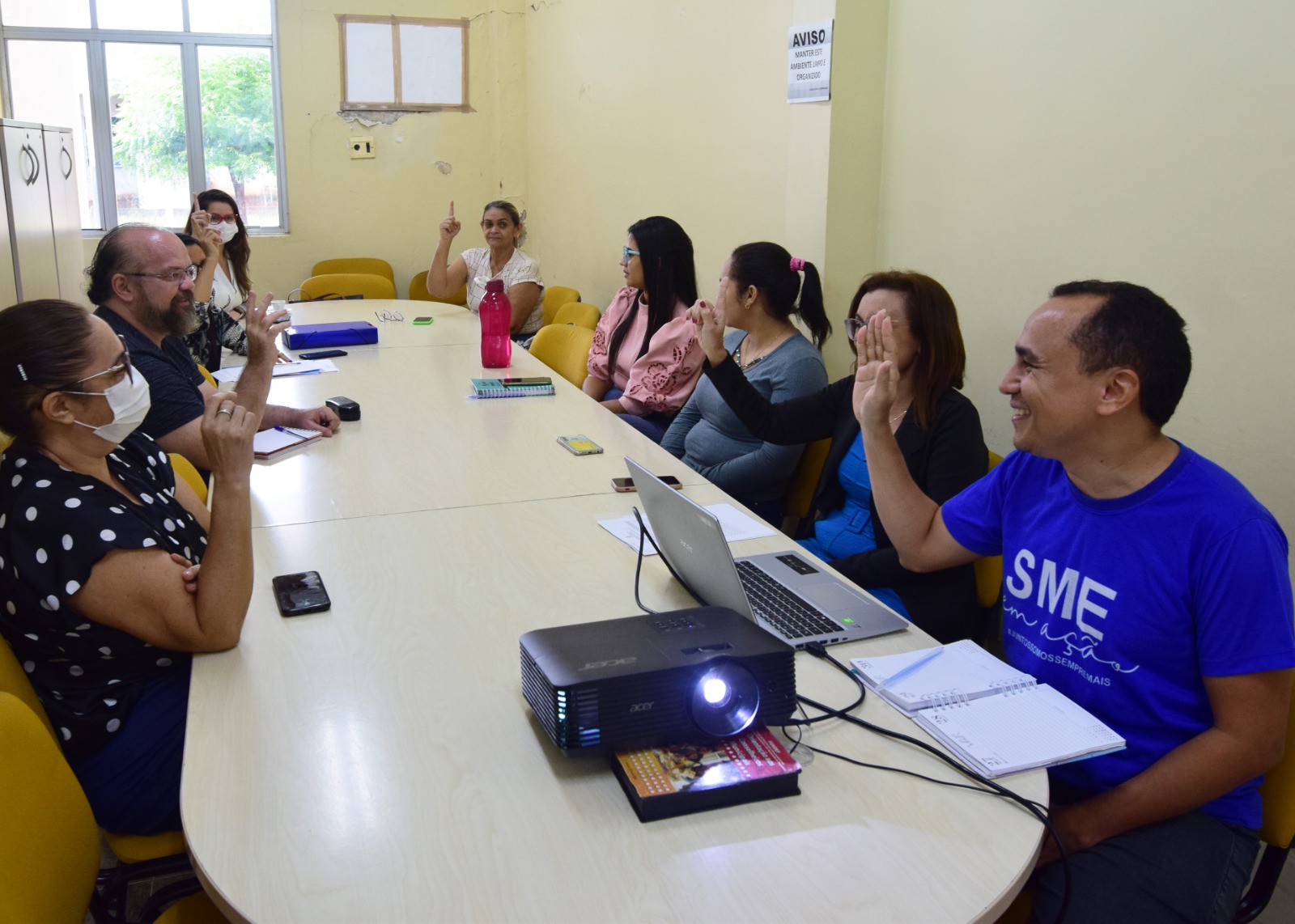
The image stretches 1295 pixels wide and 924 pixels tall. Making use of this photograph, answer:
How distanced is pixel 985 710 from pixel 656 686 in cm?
47

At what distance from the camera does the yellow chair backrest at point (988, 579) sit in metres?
2.05

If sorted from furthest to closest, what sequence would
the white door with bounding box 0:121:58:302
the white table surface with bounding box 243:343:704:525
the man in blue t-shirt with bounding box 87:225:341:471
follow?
the white door with bounding box 0:121:58:302 → the man in blue t-shirt with bounding box 87:225:341:471 → the white table surface with bounding box 243:343:704:525

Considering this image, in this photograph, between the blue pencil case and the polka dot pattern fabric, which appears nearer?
the polka dot pattern fabric

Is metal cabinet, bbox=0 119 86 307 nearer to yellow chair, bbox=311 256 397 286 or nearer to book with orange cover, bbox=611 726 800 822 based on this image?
yellow chair, bbox=311 256 397 286

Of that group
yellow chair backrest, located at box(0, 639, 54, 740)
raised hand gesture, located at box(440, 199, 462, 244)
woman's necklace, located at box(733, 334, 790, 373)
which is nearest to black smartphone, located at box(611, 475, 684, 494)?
woman's necklace, located at box(733, 334, 790, 373)

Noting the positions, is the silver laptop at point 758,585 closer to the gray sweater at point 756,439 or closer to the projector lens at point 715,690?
the projector lens at point 715,690

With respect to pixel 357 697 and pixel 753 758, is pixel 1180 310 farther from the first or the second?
pixel 357 697

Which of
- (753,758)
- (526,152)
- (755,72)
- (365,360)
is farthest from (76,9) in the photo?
(753,758)

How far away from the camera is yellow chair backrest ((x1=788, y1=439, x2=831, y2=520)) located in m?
2.62

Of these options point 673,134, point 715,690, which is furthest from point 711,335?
point 673,134

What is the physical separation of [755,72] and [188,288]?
84.5 inches

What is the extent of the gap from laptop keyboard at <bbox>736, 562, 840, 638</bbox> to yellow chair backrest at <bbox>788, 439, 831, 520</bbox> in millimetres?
857

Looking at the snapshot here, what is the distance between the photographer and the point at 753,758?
3.88 feet

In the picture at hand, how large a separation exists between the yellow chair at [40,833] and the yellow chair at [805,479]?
1.71 metres
